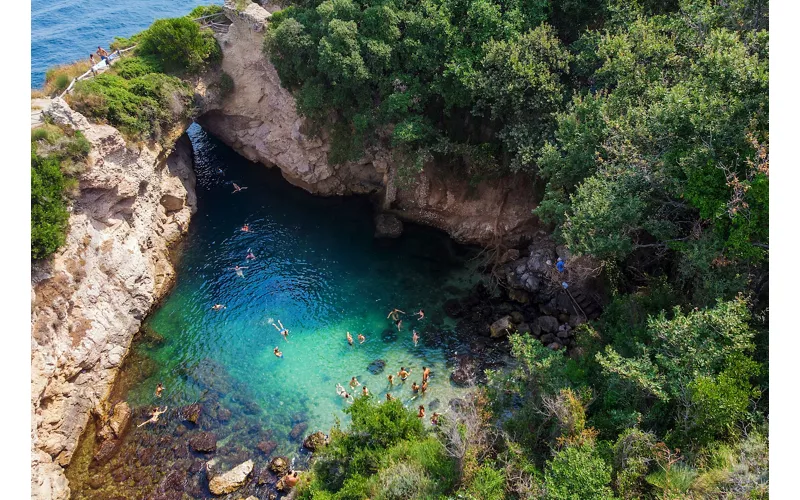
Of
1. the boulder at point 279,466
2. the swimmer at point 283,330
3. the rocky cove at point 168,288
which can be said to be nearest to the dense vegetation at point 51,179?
the rocky cove at point 168,288

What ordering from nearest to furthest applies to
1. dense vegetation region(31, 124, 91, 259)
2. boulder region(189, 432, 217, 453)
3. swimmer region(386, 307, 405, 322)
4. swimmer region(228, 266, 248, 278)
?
dense vegetation region(31, 124, 91, 259), boulder region(189, 432, 217, 453), swimmer region(386, 307, 405, 322), swimmer region(228, 266, 248, 278)

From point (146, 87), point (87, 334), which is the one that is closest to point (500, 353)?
point (87, 334)

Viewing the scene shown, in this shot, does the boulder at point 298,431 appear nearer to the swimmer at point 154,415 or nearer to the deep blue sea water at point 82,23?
the swimmer at point 154,415

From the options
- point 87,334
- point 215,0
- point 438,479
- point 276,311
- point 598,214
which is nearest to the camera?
point 438,479

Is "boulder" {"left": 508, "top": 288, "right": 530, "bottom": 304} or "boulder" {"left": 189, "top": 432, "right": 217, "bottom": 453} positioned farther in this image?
"boulder" {"left": 508, "top": 288, "right": 530, "bottom": 304}

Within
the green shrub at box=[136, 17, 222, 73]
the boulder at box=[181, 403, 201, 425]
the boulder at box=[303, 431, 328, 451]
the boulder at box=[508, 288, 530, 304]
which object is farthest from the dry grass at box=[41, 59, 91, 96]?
the boulder at box=[508, 288, 530, 304]

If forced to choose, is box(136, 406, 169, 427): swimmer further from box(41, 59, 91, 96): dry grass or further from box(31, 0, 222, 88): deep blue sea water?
box(31, 0, 222, 88): deep blue sea water

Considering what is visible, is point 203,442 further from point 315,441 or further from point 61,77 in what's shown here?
point 61,77

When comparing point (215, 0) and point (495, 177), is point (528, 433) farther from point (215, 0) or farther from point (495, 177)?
point (215, 0)
